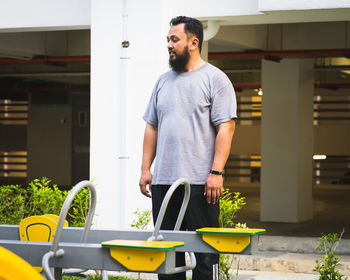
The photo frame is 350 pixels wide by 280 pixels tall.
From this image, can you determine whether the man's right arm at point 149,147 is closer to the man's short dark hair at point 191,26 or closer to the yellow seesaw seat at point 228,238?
the man's short dark hair at point 191,26

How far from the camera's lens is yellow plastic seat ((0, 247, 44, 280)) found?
266 centimetres

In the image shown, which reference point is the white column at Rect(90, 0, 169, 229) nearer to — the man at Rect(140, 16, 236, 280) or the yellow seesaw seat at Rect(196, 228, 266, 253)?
the man at Rect(140, 16, 236, 280)

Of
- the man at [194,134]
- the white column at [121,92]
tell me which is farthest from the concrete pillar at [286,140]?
the man at [194,134]

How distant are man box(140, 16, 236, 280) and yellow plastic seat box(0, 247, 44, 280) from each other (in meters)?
1.51

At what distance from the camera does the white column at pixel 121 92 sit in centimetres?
796

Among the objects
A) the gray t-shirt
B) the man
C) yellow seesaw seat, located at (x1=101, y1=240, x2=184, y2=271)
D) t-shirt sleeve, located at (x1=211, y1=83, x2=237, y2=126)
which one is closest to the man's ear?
the man

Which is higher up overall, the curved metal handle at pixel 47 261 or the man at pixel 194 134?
the man at pixel 194 134

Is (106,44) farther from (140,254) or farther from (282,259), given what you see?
(140,254)

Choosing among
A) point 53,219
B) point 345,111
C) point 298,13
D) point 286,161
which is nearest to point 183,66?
point 53,219

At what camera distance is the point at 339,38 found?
40.1ft

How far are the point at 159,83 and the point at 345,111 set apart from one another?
20.3 meters

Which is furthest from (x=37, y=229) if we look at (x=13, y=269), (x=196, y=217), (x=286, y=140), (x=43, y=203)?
(x=286, y=140)

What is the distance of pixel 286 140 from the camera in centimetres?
1246

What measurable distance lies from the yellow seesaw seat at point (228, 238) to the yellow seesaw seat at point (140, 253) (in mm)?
399
